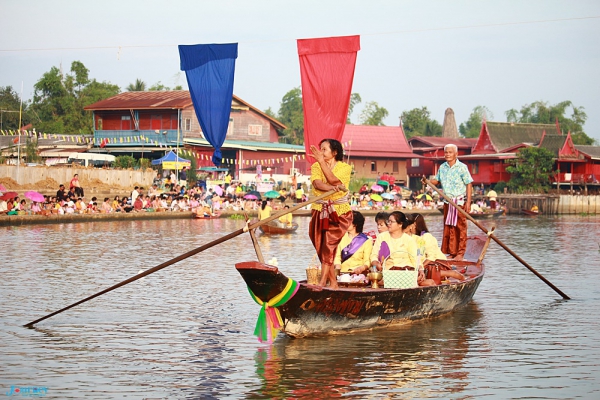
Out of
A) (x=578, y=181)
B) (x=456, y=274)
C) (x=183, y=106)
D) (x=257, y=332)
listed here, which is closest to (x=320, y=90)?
(x=456, y=274)

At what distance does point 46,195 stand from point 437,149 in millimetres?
28001

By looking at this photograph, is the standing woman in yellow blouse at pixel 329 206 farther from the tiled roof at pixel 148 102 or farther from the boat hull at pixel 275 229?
the tiled roof at pixel 148 102

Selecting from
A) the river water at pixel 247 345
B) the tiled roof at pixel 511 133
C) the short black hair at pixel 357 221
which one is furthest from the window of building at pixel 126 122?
the short black hair at pixel 357 221

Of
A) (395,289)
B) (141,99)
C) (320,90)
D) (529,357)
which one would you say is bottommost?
(529,357)

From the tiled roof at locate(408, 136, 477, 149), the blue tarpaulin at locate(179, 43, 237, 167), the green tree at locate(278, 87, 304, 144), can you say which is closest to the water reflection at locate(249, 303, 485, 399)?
the blue tarpaulin at locate(179, 43, 237, 167)

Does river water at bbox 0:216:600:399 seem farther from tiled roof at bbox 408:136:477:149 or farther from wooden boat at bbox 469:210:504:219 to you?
tiled roof at bbox 408:136:477:149

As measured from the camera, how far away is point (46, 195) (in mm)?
27578

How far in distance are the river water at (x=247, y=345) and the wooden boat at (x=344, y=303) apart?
15cm

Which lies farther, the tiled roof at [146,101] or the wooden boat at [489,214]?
the tiled roof at [146,101]

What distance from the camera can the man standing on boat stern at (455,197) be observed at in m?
10.8

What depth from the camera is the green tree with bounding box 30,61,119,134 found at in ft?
149

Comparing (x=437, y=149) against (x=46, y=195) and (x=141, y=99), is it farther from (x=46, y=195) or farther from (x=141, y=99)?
(x=46, y=195)

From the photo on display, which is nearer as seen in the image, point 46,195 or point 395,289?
point 395,289

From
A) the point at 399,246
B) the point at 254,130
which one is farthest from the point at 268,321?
the point at 254,130
